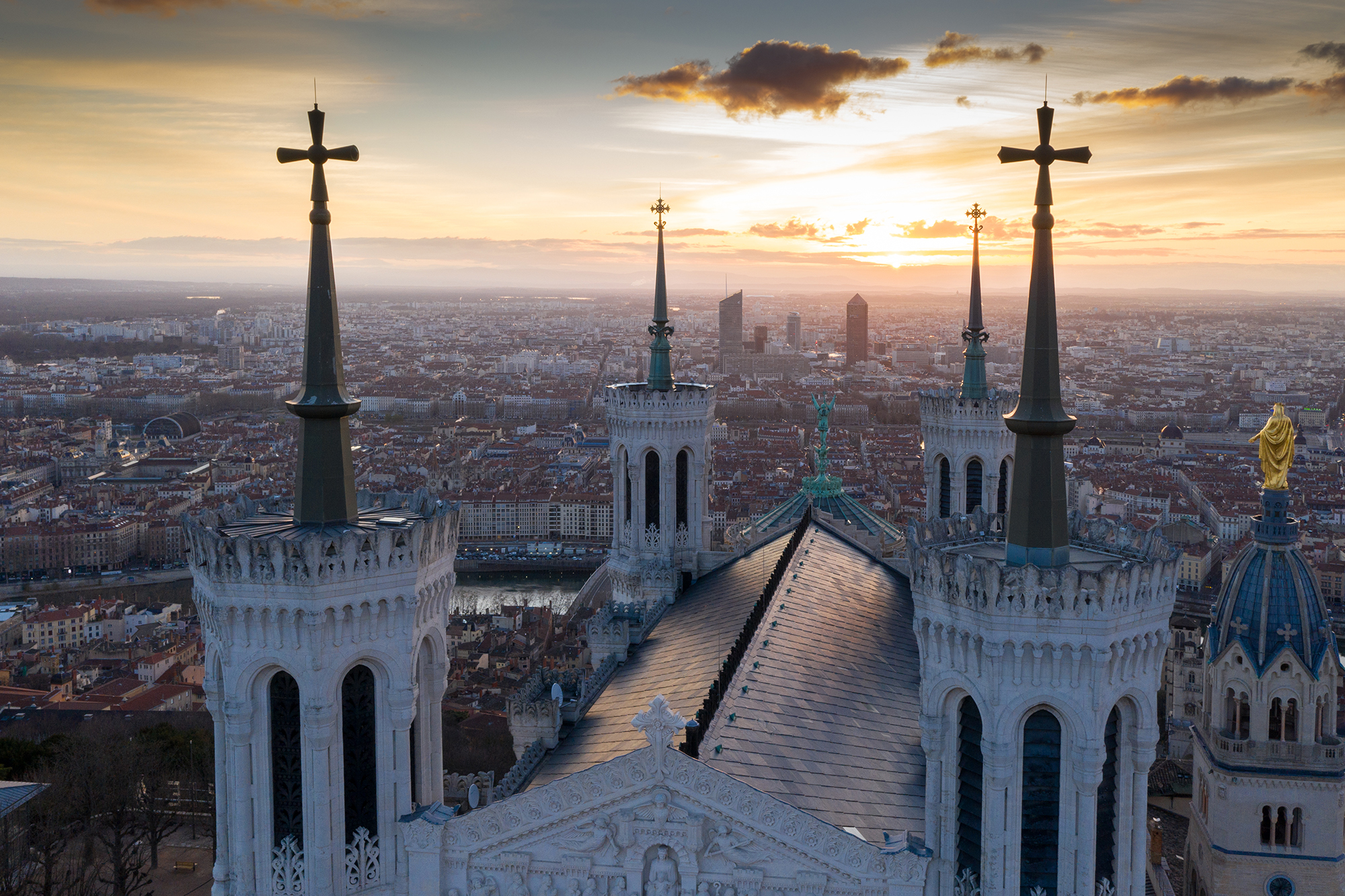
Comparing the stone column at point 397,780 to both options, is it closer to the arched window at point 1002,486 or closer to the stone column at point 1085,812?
the stone column at point 1085,812

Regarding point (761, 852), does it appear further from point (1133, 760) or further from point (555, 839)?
point (1133, 760)

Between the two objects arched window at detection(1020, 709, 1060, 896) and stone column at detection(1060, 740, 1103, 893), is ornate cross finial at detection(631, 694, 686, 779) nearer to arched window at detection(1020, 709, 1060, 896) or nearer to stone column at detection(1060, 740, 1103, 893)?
arched window at detection(1020, 709, 1060, 896)

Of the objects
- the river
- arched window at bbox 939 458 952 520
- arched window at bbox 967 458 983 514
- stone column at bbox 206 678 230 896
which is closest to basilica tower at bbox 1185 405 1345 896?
arched window at bbox 967 458 983 514

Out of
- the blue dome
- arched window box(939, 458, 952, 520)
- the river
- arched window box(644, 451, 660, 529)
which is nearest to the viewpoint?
the blue dome

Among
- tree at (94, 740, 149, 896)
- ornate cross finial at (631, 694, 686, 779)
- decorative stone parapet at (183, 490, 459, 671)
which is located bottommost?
tree at (94, 740, 149, 896)

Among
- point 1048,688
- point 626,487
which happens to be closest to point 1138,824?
point 1048,688

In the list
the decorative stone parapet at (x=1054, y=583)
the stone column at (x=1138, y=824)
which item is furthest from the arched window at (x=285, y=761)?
the stone column at (x=1138, y=824)
